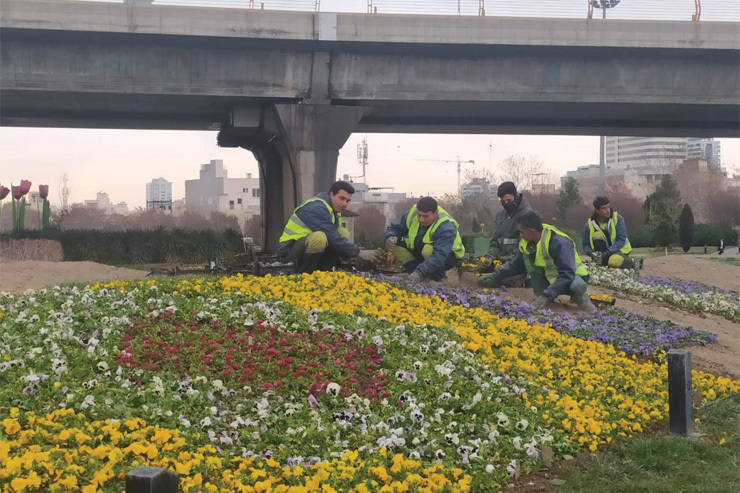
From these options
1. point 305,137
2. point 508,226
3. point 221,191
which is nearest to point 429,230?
point 508,226

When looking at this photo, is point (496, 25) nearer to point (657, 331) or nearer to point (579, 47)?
point (579, 47)

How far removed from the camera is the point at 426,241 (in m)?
13.3

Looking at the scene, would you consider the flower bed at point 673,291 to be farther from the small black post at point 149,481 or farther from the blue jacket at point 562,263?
the small black post at point 149,481

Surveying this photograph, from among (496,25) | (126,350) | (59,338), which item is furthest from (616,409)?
(496,25)

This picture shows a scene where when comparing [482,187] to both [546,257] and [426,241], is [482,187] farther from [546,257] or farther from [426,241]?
[546,257]

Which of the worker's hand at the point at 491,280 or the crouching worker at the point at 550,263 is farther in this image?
the worker's hand at the point at 491,280

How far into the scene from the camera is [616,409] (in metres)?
7.00

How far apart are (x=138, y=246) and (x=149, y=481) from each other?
2306 cm

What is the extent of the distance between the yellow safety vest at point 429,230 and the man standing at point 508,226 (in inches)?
40.1

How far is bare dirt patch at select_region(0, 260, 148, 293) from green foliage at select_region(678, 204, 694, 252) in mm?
24776

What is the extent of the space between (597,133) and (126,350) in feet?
85.2

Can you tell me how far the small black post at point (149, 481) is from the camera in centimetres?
329

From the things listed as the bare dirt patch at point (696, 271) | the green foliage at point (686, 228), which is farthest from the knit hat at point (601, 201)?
the green foliage at point (686, 228)

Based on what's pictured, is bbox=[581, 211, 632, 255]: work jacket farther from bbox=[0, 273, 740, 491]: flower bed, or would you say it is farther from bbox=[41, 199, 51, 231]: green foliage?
bbox=[41, 199, 51, 231]: green foliage
